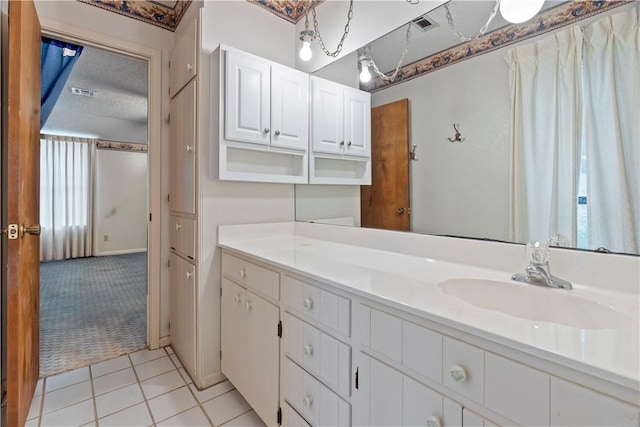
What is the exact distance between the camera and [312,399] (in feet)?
3.70

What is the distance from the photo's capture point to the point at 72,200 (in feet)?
18.0

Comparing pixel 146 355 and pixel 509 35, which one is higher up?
pixel 509 35

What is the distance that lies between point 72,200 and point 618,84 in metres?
7.10

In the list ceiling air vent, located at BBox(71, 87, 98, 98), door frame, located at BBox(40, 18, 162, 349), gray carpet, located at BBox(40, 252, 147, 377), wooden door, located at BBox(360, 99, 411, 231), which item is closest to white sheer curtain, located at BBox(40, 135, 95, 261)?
gray carpet, located at BBox(40, 252, 147, 377)

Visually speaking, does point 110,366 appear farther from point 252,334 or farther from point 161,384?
point 252,334

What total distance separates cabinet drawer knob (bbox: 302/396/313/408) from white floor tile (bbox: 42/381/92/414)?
4.66ft

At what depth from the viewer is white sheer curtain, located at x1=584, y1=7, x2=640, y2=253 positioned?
0.92 m

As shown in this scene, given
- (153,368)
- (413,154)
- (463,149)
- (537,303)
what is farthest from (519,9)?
(153,368)

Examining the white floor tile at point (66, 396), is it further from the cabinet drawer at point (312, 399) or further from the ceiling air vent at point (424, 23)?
the ceiling air vent at point (424, 23)

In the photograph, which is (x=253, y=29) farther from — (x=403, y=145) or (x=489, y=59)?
(x=489, y=59)

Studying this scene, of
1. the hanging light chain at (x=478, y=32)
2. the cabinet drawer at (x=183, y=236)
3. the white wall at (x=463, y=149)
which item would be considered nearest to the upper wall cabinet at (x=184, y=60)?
the cabinet drawer at (x=183, y=236)

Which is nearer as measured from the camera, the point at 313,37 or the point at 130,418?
the point at 130,418

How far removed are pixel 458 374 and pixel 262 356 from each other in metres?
0.99

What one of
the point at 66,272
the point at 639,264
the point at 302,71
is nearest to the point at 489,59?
the point at 639,264
